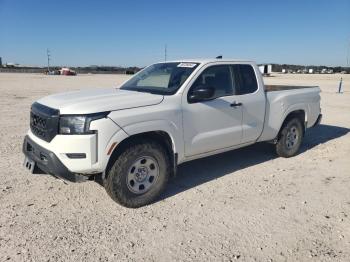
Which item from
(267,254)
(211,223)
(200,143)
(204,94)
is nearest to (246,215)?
(211,223)

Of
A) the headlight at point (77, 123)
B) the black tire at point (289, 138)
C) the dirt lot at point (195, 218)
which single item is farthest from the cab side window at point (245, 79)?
the headlight at point (77, 123)

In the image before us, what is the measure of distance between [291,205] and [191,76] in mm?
2201

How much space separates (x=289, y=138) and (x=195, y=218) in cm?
344

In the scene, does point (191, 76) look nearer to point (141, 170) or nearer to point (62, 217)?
point (141, 170)

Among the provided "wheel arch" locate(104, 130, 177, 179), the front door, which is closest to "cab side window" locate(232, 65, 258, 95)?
the front door

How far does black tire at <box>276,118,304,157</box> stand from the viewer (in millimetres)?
6637

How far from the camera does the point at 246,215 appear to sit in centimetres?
429

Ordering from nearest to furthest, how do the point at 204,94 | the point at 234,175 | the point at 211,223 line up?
the point at 211,223 → the point at 204,94 → the point at 234,175

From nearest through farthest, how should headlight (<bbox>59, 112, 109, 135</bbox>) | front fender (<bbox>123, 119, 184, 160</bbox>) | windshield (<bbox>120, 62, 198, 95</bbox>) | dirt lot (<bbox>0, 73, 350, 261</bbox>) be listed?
dirt lot (<bbox>0, 73, 350, 261</bbox>) → headlight (<bbox>59, 112, 109, 135</bbox>) → front fender (<bbox>123, 119, 184, 160</bbox>) → windshield (<bbox>120, 62, 198, 95</bbox>)

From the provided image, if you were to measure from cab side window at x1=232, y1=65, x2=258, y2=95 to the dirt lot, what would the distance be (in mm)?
1391

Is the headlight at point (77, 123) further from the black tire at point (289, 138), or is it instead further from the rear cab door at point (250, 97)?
the black tire at point (289, 138)

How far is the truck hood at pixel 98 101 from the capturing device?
399 centimetres

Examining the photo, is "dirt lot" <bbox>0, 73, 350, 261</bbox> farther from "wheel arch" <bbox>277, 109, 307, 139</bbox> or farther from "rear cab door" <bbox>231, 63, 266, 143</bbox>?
"wheel arch" <bbox>277, 109, 307, 139</bbox>

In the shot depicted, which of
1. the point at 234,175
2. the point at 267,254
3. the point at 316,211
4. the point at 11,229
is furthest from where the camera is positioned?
the point at 234,175
